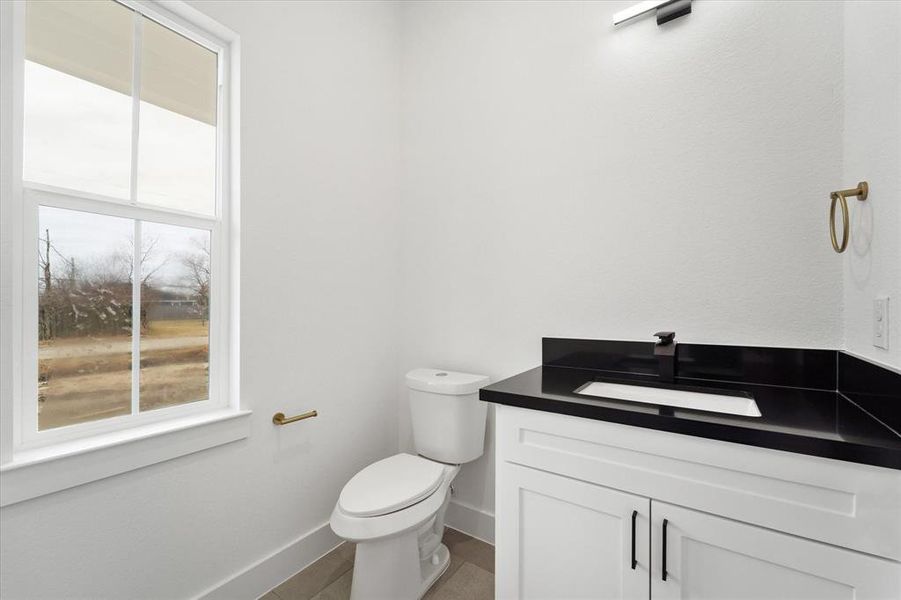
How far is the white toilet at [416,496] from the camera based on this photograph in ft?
4.71

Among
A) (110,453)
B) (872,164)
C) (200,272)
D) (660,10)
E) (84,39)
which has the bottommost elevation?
(110,453)

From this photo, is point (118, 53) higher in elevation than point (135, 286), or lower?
higher

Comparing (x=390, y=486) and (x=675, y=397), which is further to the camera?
(x=390, y=486)

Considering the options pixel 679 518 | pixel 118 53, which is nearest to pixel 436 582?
pixel 679 518

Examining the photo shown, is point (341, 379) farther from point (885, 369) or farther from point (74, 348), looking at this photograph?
point (885, 369)

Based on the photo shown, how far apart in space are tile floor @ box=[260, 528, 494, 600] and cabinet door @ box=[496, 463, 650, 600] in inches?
18.7

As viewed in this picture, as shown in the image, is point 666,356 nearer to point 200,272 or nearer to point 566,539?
point 566,539

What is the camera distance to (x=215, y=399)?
1560mm

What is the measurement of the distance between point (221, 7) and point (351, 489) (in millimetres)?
1873

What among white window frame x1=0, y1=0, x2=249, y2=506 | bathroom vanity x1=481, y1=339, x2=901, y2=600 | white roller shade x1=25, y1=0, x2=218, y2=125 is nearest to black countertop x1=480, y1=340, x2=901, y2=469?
bathroom vanity x1=481, y1=339, x2=901, y2=600

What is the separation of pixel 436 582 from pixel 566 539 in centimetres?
83

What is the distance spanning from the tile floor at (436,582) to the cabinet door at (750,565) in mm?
899

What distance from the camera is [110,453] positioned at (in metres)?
1.21

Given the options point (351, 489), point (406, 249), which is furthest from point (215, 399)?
point (406, 249)
